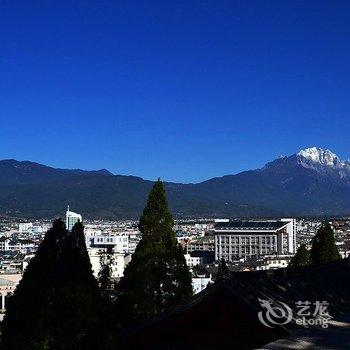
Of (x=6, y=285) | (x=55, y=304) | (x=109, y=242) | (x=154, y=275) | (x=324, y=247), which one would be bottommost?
(x=6, y=285)

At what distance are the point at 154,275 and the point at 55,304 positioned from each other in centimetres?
341

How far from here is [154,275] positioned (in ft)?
37.4

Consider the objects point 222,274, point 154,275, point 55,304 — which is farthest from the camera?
point 154,275

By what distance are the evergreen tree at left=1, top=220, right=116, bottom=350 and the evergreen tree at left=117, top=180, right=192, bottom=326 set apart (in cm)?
253

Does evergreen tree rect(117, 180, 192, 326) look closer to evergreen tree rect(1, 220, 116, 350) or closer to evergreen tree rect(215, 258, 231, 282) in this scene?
evergreen tree rect(1, 220, 116, 350)

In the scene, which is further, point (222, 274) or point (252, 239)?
point (252, 239)

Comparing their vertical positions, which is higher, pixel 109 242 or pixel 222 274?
pixel 222 274

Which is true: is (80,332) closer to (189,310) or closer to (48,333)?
(48,333)

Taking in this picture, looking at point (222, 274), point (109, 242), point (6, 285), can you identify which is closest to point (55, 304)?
point (222, 274)

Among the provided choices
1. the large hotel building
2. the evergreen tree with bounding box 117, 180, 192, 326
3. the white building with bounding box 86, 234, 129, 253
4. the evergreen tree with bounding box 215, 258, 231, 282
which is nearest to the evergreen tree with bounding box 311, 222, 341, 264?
the evergreen tree with bounding box 117, 180, 192, 326

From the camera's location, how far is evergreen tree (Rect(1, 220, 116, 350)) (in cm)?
818

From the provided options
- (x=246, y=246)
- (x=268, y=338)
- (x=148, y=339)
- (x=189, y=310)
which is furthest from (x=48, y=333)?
(x=246, y=246)

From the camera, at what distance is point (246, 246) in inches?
4281

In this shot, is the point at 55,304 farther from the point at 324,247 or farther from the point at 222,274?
the point at 324,247
